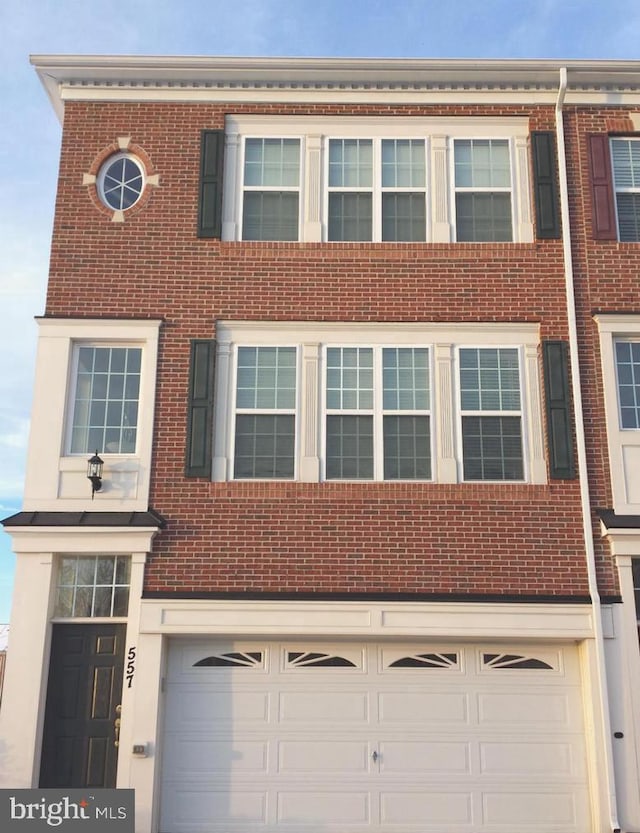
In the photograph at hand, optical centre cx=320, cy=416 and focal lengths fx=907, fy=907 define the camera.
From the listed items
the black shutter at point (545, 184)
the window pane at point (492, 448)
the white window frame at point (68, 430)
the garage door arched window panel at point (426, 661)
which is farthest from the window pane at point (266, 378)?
the black shutter at point (545, 184)

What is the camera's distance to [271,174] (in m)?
11.5

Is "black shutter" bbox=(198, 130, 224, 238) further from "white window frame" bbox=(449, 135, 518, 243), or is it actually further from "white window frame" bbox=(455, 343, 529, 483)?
"white window frame" bbox=(455, 343, 529, 483)

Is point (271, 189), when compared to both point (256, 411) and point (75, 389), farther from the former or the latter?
point (75, 389)

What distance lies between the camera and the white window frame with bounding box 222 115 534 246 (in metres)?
11.4

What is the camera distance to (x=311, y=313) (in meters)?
11.0

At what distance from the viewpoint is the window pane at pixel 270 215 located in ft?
37.3

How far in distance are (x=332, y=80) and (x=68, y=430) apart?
18.1ft

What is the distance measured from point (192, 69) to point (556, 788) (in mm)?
9505

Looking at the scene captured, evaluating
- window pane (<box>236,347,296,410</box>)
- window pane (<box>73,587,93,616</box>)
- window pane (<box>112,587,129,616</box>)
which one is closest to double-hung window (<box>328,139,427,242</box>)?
window pane (<box>236,347,296,410</box>)

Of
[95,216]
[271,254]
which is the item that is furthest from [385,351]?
[95,216]

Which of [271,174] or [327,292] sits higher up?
[271,174]

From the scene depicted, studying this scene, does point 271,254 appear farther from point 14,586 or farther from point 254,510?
point 14,586

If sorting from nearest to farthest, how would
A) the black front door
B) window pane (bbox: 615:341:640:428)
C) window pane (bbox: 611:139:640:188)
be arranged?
1. the black front door
2. window pane (bbox: 615:341:640:428)
3. window pane (bbox: 611:139:640:188)

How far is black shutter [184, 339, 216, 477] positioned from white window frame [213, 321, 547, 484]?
0.12 metres
